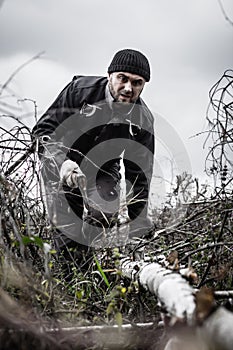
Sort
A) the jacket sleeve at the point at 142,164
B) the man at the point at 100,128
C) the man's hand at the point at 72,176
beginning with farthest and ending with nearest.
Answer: the jacket sleeve at the point at 142,164 → the man at the point at 100,128 → the man's hand at the point at 72,176

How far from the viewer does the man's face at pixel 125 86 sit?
441 centimetres

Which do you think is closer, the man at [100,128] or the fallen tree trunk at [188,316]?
the fallen tree trunk at [188,316]

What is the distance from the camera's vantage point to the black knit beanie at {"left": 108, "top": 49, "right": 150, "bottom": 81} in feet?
14.8

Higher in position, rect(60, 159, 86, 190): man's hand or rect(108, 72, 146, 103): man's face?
rect(108, 72, 146, 103): man's face

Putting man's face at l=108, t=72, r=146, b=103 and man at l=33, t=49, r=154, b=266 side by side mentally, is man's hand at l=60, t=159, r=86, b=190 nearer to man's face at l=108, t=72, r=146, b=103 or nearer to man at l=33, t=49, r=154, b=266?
man at l=33, t=49, r=154, b=266

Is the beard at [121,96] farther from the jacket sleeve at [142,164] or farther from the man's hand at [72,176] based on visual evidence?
the man's hand at [72,176]

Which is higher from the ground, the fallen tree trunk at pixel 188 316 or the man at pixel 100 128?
the man at pixel 100 128

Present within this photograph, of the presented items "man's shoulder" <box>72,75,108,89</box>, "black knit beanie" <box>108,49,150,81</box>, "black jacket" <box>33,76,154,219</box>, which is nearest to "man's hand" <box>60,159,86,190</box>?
"black jacket" <box>33,76,154,219</box>

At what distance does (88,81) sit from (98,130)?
46 centimetres

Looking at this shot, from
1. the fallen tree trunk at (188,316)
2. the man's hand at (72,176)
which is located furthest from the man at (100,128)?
the fallen tree trunk at (188,316)

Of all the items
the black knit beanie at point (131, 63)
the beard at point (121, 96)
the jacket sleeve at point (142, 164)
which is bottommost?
the jacket sleeve at point (142, 164)

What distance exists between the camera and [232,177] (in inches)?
124

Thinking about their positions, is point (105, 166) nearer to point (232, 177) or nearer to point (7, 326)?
point (232, 177)

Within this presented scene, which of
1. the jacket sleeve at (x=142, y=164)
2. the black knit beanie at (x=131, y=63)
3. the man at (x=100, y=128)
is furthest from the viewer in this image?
the jacket sleeve at (x=142, y=164)
